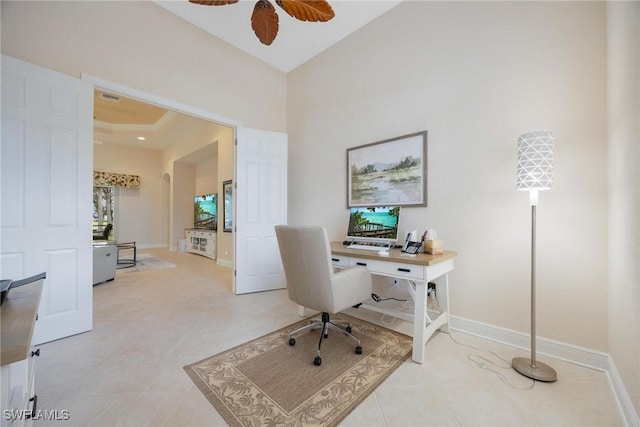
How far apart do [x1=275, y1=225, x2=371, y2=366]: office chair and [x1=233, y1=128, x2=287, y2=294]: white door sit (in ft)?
5.08

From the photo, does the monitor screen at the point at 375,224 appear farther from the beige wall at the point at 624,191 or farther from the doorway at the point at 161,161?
the doorway at the point at 161,161

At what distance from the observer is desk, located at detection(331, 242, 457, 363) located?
69.4 inches

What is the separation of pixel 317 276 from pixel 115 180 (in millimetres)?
8180

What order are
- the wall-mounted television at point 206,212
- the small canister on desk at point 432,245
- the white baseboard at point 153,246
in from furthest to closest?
the white baseboard at point 153,246, the wall-mounted television at point 206,212, the small canister on desk at point 432,245

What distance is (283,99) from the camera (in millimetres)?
4066

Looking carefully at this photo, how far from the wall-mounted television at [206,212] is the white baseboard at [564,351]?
5.72 meters

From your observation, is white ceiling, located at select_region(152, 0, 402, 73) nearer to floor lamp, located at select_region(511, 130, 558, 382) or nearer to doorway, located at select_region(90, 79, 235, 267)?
doorway, located at select_region(90, 79, 235, 267)

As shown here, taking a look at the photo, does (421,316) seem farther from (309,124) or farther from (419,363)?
(309,124)

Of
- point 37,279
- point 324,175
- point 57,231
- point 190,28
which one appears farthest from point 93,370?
point 190,28

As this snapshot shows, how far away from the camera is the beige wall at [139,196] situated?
7156mm

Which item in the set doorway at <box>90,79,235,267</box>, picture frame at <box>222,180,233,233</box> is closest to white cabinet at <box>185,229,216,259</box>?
doorway at <box>90,79,235,267</box>

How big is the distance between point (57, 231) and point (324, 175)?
111 inches

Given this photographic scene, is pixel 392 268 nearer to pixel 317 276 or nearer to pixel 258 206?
pixel 317 276

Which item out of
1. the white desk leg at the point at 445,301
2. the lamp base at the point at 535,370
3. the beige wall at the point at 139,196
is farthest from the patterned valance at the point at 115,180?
the lamp base at the point at 535,370
